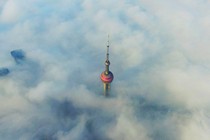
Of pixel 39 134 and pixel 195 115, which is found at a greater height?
pixel 195 115

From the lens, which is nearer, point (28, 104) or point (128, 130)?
point (128, 130)

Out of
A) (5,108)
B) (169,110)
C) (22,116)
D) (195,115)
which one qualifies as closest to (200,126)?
(195,115)

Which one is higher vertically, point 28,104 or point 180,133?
point 28,104

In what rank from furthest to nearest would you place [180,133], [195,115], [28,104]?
[28,104]
[195,115]
[180,133]

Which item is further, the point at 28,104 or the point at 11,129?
the point at 28,104

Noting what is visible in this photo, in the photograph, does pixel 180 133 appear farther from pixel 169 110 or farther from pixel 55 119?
pixel 55 119

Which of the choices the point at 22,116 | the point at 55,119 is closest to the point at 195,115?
the point at 55,119

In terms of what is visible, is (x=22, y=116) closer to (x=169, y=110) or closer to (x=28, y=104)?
(x=28, y=104)

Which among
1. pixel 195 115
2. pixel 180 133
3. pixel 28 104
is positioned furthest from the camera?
pixel 28 104

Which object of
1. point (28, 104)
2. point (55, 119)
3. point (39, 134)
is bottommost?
point (39, 134)
